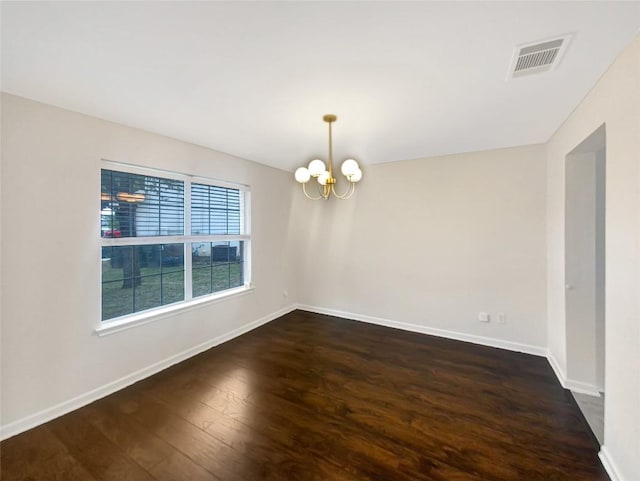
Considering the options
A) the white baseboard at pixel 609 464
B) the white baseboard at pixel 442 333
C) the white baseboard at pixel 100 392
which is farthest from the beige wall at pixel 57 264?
the white baseboard at pixel 609 464

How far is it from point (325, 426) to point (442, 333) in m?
2.39

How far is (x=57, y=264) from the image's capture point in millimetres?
2148

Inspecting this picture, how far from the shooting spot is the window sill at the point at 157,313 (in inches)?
96.9

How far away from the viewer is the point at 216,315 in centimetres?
348

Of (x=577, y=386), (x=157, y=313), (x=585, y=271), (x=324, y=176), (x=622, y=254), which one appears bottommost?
(x=577, y=386)

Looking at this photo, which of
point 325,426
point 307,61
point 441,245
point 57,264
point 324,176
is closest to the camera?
point 307,61

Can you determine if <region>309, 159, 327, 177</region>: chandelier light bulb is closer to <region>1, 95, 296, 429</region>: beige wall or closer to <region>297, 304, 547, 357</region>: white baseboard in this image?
<region>1, 95, 296, 429</region>: beige wall

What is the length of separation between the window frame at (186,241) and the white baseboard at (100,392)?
50 cm

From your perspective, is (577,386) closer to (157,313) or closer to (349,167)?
(349,167)

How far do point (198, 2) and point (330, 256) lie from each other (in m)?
3.71

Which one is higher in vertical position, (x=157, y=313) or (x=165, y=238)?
(x=165, y=238)

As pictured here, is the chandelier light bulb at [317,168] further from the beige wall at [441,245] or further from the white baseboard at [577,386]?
the white baseboard at [577,386]

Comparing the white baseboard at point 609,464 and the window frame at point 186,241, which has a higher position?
the window frame at point 186,241

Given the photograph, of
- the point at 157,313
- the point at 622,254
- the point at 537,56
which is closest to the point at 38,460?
the point at 157,313
